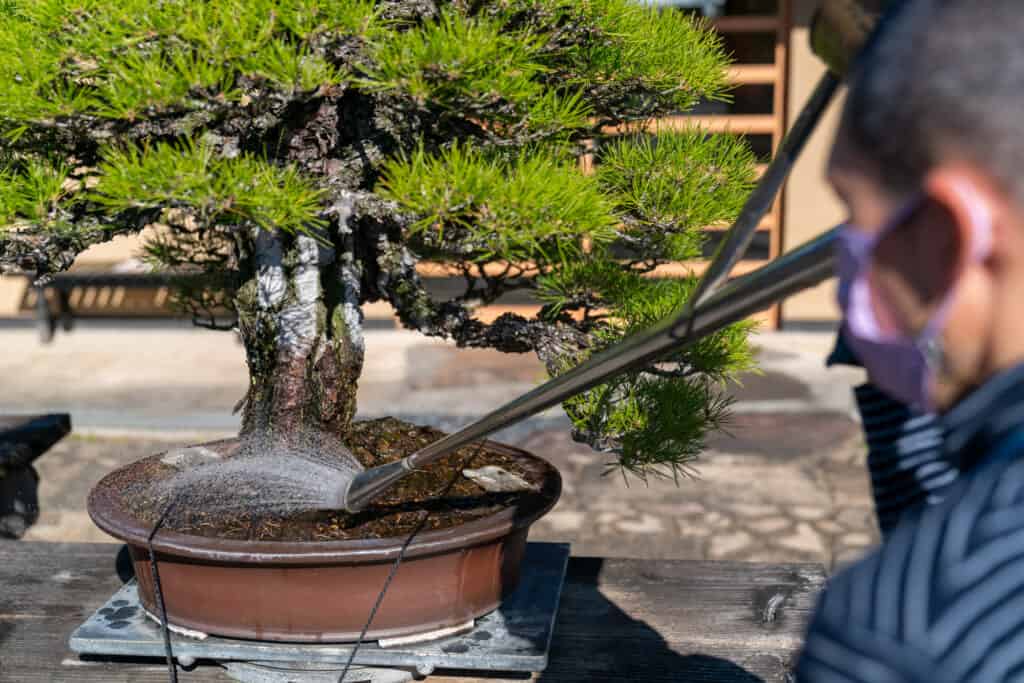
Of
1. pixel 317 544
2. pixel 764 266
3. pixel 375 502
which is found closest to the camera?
pixel 764 266

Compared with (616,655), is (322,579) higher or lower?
higher

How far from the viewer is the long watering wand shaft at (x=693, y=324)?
0.63m

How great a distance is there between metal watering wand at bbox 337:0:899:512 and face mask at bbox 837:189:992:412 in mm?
137

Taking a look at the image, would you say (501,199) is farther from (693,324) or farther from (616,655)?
Result: (616,655)

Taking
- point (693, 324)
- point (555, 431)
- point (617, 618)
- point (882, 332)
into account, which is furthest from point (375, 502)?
point (555, 431)

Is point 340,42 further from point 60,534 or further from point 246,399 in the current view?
point 60,534

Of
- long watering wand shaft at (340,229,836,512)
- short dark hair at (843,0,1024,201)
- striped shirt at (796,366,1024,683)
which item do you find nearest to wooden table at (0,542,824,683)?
long watering wand shaft at (340,229,836,512)

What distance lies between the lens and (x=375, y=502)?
1.18m

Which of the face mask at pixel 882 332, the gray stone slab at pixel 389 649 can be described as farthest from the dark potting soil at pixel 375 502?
the face mask at pixel 882 332

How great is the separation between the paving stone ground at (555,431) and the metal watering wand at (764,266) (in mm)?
1451

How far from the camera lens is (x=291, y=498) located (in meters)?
1.16

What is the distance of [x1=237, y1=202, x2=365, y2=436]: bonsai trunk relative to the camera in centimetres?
125

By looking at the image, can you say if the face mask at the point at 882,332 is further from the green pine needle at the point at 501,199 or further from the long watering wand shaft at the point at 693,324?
the green pine needle at the point at 501,199

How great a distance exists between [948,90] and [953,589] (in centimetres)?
18
